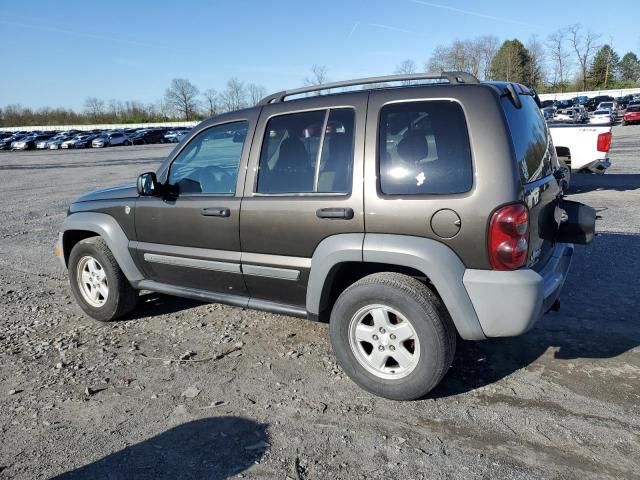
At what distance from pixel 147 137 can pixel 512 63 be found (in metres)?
52.2

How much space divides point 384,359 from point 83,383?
2.18m

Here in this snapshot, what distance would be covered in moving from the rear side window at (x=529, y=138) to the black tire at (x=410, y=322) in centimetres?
95

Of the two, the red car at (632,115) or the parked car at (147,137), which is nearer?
the red car at (632,115)

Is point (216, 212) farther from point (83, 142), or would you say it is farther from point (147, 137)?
point (147, 137)

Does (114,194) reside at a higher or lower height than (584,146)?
higher

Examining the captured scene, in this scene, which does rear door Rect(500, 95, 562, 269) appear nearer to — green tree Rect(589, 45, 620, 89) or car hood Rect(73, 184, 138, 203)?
car hood Rect(73, 184, 138, 203)

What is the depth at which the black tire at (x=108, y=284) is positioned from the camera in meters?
4.71

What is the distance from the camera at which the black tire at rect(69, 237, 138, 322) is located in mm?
4711

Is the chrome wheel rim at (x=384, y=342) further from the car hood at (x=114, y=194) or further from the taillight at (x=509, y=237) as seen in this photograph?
the car hood at (x=114, y=194)

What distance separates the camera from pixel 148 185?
13.8 feet

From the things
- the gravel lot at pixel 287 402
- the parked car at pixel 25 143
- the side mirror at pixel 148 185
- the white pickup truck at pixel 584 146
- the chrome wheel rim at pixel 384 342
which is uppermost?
the parked car at pixel 25 143

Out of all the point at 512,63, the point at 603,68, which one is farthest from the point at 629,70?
the point at 512,63

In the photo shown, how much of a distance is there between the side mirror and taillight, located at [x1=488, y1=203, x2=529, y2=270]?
2.69 meters

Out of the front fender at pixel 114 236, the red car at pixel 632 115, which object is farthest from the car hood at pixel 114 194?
the red car at pixel 632 115
